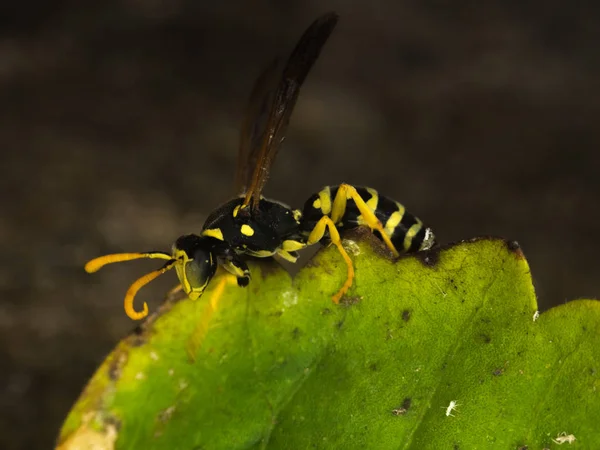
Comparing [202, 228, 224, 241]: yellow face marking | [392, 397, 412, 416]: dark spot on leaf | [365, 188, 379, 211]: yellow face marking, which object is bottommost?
[392, 397, 412, 416]: dark spot on leaf

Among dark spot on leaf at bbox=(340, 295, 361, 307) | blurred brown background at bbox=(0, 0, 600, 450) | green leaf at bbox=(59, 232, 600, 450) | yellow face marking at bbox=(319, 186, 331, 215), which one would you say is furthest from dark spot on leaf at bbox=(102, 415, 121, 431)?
blurred brown background at bbox=(0, 0, 600, 450)

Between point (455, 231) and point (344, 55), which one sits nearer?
point (455, 231)

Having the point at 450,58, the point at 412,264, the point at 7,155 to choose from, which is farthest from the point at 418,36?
the point at 412,264

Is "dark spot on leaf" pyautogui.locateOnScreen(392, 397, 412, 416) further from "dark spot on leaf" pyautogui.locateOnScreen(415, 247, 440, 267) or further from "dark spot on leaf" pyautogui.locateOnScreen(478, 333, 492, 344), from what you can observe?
"dark spot on leaf" pyautogui.locateOnScreen(415, 247, 440, 267)

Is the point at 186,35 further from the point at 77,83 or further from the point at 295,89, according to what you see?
the point at 295,89

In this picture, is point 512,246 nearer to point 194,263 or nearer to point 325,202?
point 194,263

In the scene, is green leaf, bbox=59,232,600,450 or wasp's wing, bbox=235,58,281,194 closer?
green leaf, bbox=59,232,600,450

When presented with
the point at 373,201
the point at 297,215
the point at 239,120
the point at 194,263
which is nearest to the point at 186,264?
the point at 194,263
